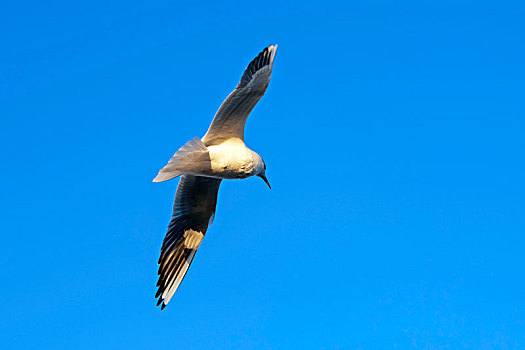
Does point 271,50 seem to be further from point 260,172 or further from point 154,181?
point 154,181

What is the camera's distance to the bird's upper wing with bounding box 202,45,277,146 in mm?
8570

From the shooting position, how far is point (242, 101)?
8680 mm

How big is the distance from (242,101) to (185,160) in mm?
1111

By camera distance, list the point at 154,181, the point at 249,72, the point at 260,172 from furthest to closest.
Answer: the point at 260,172 → the point at 249,72 → the point at 154,181

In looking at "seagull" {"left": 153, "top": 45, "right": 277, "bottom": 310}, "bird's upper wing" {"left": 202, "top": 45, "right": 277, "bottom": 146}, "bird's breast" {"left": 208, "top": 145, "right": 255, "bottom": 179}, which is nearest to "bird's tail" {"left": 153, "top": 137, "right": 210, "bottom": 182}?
"seagull" {"left": 153, "top": 45, "right": 277, "bottom": 310}

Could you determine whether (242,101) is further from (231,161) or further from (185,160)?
(185,160)

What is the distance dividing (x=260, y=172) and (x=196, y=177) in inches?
36.3

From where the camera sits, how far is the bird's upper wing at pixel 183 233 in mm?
9766

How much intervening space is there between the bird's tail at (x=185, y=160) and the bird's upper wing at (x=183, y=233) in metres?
1.34

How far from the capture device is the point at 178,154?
26.8 ft

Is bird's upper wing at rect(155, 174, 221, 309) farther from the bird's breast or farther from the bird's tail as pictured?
the bird's tail

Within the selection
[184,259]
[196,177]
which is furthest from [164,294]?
[196,177]

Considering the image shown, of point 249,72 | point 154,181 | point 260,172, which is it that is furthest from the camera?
point 260,172

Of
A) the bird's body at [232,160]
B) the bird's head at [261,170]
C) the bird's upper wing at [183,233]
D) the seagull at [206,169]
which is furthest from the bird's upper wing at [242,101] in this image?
the bird's upper wing at [183,233]
